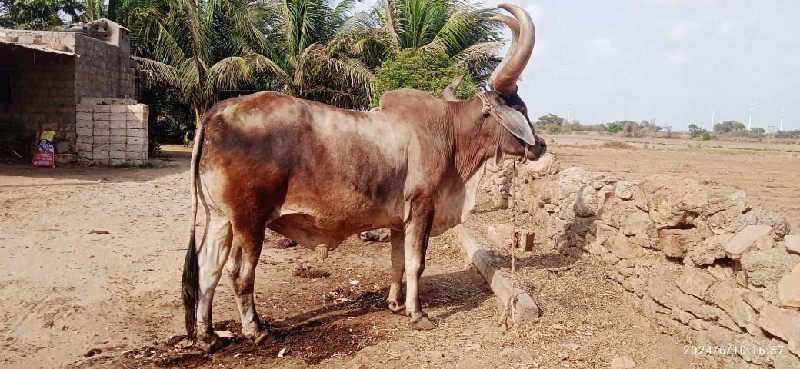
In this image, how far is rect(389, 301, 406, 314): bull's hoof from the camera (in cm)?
624

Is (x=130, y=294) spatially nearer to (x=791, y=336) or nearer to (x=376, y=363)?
(x=376, y=363)

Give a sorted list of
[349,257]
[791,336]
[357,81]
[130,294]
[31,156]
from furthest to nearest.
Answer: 1. [357,81]
2. [31,156]
3. [349,257]
4. [130,294]
5. [791,336]

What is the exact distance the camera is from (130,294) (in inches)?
258

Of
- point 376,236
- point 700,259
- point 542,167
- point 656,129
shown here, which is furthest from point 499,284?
point 656,129

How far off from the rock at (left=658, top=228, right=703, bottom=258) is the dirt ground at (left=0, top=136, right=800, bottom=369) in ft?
2.12

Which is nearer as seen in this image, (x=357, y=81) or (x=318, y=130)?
(x=318, y=130)

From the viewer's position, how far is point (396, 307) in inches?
246

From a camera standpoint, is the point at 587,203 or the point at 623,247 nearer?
the point at 623,247

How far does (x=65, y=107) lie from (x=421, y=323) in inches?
582

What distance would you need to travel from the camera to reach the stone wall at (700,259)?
4062 mm

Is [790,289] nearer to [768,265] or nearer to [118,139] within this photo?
[768,265]

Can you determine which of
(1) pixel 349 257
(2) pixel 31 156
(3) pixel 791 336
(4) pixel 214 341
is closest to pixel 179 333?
(4) pixel 214 341

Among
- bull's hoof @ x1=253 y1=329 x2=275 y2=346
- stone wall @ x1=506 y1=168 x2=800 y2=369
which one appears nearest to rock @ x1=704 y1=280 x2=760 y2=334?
stone wall @ x1=506 y1=168 x2=800 y2=369

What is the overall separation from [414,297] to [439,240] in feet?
12.4
